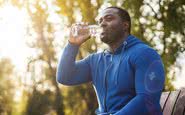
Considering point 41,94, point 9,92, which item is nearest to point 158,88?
point 41,94

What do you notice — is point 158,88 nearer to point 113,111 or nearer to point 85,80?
point 113,111

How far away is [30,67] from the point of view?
2059 centimetres

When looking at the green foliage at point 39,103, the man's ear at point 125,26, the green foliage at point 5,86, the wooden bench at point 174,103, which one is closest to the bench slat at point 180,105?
the wooden bench at point 174,103

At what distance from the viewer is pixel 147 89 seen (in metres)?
3.28

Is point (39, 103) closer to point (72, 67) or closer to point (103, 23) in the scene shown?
point (72, 67)

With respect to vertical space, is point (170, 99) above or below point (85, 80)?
below

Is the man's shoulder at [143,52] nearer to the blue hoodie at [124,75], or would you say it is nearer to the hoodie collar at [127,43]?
the blue hoodie at [124,75]

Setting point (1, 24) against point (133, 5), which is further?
point (1, 24)

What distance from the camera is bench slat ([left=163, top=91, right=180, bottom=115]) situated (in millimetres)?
4307

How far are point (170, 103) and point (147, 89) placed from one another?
1.15 metres

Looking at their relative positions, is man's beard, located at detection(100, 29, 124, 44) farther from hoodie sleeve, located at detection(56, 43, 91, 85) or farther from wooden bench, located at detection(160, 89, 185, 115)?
wooden bench, located at detection(160, 89, 185, 115)

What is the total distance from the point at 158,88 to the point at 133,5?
44.3 ft

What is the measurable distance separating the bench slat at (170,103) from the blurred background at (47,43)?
1234cm

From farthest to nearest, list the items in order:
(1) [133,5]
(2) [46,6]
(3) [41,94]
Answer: (3) [41,94] → (2) [46,6] → (1) [133,5]
